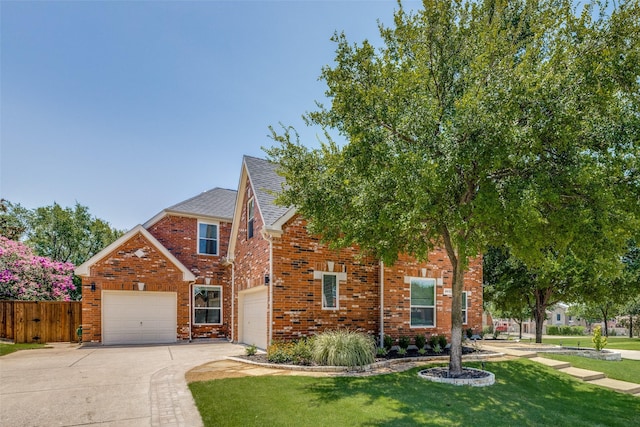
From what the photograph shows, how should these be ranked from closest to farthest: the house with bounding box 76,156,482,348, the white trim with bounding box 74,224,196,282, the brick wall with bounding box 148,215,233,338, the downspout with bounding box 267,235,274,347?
1. the downspout with bounding box 267,235,274,347
2. the house with bounding box 76,156,482,348
3. the white trim with bounding box 74,224,196,282
4. the brick wall with bounding box 148,215,233,338

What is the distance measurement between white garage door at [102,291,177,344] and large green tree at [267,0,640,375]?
448 inches

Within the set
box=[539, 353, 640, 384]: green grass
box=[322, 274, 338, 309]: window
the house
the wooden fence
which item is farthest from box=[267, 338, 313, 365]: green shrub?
the wooden fence

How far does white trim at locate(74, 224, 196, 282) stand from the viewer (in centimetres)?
1608

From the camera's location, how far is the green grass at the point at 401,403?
656 cm

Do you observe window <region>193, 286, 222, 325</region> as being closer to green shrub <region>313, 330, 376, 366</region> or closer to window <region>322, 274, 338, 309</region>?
window <region>322, 274, 338, 309</region>

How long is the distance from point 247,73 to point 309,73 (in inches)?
129

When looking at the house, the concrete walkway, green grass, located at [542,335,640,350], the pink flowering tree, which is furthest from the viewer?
green grass, located at [542,335,640,350]

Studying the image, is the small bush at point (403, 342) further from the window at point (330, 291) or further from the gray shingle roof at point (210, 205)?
the gray shingle roof at point (210, 205)

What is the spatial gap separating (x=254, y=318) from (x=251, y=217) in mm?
4108

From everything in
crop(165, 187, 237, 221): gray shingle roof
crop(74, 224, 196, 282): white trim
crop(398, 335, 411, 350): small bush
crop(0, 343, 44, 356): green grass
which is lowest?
crop(0, 343, 44, 356): green grass

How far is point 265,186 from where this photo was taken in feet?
49.6

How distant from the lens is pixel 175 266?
17.7 metres

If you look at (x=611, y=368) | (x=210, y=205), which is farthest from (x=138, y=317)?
(x=611, y=368)

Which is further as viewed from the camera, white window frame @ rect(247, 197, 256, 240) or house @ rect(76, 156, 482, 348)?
white window frame @ rect(247, 197, 256, 240)
